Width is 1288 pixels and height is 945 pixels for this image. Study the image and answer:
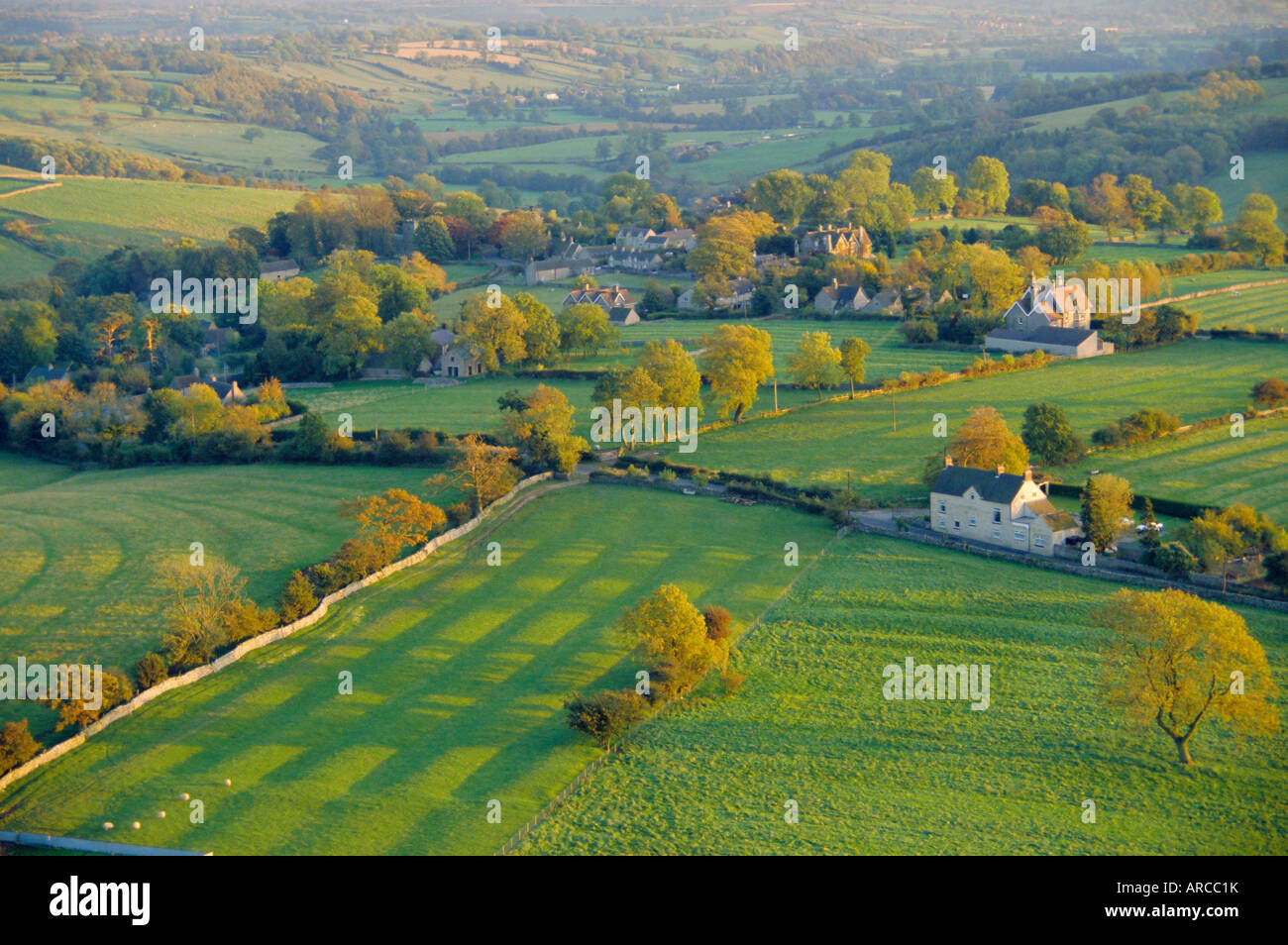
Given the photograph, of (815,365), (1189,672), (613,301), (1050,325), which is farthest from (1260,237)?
(1189,672)

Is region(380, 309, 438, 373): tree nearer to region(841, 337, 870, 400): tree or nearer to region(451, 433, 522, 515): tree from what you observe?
region(451, 433, 522, 515): tree

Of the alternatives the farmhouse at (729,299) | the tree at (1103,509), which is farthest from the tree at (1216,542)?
the farmhouse at (729,299)

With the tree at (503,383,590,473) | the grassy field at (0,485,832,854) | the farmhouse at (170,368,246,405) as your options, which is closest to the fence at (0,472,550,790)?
the grassy field at (0,485,832,854)

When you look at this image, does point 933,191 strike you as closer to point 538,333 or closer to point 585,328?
point 585,328

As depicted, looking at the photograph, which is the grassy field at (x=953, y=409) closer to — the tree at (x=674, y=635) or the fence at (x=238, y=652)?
the fence at (x=238, y=652)

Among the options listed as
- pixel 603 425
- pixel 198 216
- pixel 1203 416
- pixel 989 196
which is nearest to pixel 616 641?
pixel 603 425

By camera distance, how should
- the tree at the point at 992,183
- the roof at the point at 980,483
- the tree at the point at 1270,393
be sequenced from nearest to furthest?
the roof at the point at 980,483 < the tree at the point at 1270,393 < the tree at the point at 992,183
